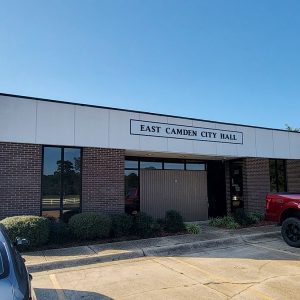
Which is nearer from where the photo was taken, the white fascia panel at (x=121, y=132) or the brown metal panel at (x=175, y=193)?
the white fascia panel at (x=121, y=132)

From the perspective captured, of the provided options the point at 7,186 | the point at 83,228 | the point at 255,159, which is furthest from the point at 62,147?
the point at 255,159

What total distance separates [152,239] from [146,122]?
4.58 m

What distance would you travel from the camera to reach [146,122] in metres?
13.9

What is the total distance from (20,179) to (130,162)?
5428 mm

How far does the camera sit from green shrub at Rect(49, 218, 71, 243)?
35.6 feet

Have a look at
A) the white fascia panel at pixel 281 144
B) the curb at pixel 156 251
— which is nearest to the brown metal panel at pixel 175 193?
the white fascia panel at pixel 281 144

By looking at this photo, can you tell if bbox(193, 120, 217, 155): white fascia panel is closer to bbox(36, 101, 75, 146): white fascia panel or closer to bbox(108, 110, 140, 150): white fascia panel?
bbox(108, 110, 140, 150): white fascia panel

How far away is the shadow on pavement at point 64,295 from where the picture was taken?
654cm

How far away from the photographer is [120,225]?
11.9 meters

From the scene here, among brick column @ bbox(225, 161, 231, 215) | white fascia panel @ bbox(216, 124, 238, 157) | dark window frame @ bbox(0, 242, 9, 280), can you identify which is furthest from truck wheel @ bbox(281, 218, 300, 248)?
dark window frame @ bbox(0, 242, 9, 280)

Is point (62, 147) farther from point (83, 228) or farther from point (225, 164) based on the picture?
point (225, 164)

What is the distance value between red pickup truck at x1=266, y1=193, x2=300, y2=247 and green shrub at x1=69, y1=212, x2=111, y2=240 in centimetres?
545

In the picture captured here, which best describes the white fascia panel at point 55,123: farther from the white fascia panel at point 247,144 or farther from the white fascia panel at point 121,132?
the white fascia panel at point 247,144

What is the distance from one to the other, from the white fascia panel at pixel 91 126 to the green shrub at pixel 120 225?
269cm
